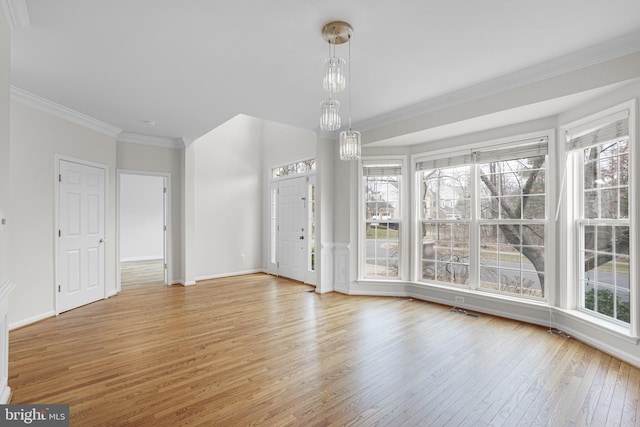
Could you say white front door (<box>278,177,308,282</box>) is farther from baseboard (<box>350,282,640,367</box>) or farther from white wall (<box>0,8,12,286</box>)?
white wall (<box>0,8,12,286</box>)

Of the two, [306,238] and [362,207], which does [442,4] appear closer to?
[362,207]

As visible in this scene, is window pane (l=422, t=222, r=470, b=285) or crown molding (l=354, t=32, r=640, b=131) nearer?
crown molding (l=354, t=32, r=640, b=131)

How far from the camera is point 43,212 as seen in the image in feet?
12.8

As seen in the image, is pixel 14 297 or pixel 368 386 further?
pixel 14 297

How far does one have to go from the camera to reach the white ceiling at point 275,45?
2168mm

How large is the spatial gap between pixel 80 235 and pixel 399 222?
183 inches

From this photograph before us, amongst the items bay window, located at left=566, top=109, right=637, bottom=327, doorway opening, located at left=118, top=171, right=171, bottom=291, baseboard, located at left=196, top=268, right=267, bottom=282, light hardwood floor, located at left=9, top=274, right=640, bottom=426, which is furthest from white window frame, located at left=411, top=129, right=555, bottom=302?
doorway opening, located at left=118, top=171, right=171, bottom=291

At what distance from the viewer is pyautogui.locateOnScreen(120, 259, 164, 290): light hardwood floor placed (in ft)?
19.5

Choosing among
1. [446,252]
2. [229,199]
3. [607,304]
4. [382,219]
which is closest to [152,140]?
[229,199]

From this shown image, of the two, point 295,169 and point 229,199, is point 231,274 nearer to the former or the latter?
point 229,199

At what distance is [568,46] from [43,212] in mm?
5821

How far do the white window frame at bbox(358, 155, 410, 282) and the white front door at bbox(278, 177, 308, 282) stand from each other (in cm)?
133

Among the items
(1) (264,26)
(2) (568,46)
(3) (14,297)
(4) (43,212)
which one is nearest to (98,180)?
(4) (43,212)

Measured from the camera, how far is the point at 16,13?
2.12m
